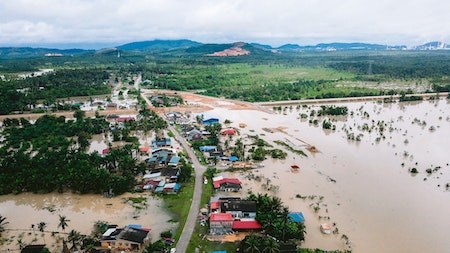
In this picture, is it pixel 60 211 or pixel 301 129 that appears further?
pixel 301 129

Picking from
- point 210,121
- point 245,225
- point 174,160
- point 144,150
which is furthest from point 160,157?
point 210,121

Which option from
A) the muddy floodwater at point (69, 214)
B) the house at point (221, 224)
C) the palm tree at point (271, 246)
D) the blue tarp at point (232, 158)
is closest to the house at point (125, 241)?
the muddy floodwater at point (69, 214)

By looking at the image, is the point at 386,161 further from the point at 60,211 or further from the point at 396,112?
the point at 60,211

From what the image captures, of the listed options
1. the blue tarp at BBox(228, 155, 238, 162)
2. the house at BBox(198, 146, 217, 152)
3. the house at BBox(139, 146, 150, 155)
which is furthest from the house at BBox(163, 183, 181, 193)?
the house at BBox(139, 146, 150, 155)

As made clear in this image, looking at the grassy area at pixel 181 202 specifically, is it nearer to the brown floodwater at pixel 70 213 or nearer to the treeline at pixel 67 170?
the brown floodwater at pixel 70 213

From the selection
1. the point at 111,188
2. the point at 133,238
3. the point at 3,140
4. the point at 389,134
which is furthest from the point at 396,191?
the point at 3,140

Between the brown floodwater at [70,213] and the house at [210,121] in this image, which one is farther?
the house at [210,121]
